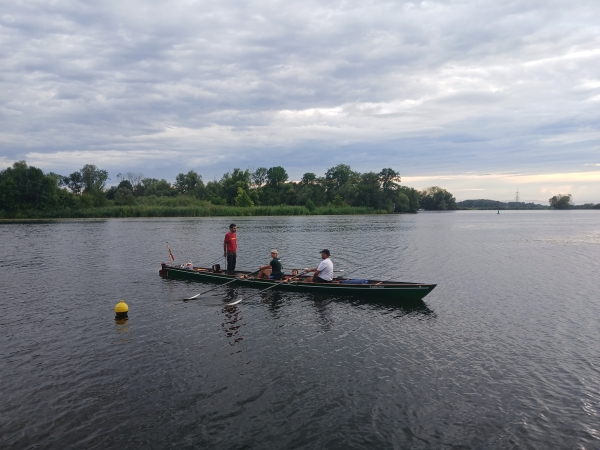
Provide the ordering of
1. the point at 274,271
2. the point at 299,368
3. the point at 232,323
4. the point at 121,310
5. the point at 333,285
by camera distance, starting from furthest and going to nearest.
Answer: the point at 274,271 < the point at 333,285 < the point at 121,310 < the point at 232,323 < the point at 299,368

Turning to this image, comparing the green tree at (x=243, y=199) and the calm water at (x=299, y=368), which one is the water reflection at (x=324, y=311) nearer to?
the calm water at (x=299, y=368)

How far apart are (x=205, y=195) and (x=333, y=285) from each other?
12529cm

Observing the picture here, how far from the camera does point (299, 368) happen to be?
1099 cm

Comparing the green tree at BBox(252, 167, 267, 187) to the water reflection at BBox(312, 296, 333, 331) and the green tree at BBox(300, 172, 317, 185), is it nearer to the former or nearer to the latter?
the green tree at BBox(300, 172, 317, 185)

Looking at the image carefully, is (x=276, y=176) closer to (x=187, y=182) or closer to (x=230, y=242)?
(x=187, y=182)

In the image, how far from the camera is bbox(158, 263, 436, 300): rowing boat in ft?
58.6

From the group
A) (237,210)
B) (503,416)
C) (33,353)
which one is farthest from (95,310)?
(237,210)

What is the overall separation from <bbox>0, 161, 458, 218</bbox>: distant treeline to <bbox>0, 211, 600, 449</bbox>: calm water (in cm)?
8277

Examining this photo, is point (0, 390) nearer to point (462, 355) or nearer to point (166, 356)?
point (166, 356)

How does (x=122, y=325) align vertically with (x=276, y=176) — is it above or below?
below

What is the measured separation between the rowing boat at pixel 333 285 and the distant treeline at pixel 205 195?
76474 millimetres

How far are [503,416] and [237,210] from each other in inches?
3780

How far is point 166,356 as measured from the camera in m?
11.9

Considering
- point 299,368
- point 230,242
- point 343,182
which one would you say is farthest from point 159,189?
point 299,368
